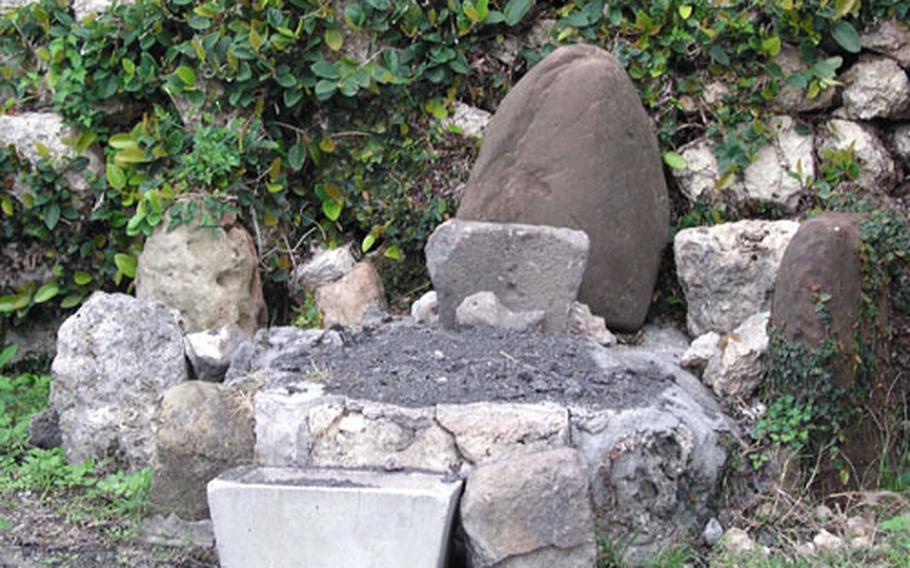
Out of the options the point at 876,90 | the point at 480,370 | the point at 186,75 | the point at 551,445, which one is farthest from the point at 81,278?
the point at 876,90

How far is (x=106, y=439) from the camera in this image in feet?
18.5

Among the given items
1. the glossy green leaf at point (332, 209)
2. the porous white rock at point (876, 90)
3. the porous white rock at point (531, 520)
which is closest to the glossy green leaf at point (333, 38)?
the glossy green leaf at point (332, 209)

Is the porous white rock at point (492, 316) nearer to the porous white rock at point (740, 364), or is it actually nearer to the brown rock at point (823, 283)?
the porous white rock at point (740, 364)

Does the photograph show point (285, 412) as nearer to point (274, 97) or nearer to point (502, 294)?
point (502, 294)

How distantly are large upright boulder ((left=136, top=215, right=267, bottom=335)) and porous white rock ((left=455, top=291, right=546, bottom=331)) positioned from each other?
1567 millimetres

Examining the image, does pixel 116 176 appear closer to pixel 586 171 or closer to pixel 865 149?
pixel 586 171

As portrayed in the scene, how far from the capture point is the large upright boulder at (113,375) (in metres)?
5.64

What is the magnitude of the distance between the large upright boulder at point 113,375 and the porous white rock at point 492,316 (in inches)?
53.2

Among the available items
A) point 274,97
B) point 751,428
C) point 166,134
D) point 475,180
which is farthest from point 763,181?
point 166,134

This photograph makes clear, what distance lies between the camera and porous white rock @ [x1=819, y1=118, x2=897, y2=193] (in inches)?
260

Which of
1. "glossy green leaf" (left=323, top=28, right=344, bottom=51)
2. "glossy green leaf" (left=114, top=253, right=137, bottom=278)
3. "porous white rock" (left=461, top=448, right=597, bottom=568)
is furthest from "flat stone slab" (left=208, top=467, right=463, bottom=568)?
"glossy green leaf" (left=323, top=28, right=344, bottom=51)

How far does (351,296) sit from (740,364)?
236cm

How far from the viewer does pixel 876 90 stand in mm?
6648

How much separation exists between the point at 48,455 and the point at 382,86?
2719 mm
